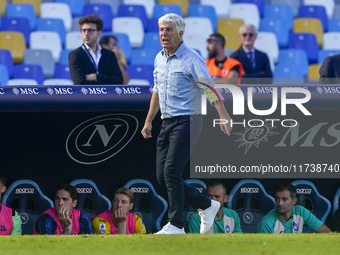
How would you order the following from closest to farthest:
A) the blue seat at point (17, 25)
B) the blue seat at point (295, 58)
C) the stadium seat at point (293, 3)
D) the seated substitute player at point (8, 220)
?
the seated substitute player at point (8, 220)
the blue seat at point (295, 58)
the blue seat at point (17, 25)
the stadium seat at point (293, 3)

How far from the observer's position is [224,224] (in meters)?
5.18

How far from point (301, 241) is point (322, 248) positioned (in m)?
0.26

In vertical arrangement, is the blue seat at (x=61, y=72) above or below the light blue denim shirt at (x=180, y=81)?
below

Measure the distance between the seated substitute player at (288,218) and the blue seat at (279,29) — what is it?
503cm

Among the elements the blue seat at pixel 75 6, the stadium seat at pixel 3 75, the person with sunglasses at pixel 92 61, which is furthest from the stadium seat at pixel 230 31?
the person with sunglasses at pixel 92 61

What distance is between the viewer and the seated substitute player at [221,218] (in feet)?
17.0

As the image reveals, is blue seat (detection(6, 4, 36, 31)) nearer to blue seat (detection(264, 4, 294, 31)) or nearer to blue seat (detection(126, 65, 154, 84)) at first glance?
blue seat (detection(126, 65, 154, 84))

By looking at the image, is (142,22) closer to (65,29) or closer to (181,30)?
(65,29)

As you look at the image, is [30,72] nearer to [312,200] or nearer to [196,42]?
[196,42]

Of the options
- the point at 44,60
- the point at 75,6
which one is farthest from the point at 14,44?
the point at 75,6

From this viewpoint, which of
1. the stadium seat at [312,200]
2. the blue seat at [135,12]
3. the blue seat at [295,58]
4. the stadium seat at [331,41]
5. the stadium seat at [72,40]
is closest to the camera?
the stadium seat at [312,200]

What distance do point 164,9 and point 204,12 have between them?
0.69m

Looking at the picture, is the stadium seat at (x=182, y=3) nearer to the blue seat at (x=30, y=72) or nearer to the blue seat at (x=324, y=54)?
the blue seat at (x=324, y=54)

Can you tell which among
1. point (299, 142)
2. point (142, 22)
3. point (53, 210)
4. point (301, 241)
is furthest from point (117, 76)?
point (142, 22)
